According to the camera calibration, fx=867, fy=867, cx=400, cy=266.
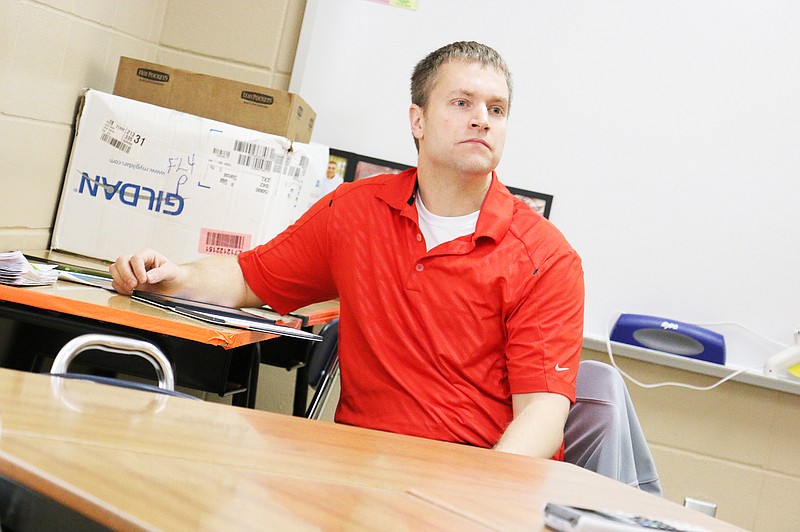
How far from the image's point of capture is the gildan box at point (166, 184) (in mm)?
2320

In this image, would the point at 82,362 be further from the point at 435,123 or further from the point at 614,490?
the point at 614,490

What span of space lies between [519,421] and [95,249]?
4.43ft

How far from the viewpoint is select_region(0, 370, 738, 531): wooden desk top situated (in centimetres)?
63

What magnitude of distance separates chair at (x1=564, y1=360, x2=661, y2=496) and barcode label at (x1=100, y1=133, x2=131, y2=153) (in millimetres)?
1377

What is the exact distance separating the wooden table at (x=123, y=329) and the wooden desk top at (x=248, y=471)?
58 cm

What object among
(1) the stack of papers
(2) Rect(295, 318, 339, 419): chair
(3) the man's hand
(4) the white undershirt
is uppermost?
(4) the white undershirt

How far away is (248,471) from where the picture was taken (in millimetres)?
769

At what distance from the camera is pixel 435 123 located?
1888 millimetres

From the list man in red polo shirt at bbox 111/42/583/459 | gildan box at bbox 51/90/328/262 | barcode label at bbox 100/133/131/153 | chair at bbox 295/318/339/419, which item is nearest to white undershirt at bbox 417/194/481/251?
man in red polo shirt at bbox 111/42/583/459

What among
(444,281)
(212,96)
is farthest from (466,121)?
(212,96)

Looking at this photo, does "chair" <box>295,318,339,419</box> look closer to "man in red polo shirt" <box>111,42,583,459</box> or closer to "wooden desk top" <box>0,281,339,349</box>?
"man in red polo shirt" <box>111,42,583,459</box>

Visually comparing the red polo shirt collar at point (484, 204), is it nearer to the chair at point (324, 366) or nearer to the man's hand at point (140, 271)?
the chair at point (324, 366)

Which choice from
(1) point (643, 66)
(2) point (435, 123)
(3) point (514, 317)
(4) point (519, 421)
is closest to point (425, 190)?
(2) point (435, 123)

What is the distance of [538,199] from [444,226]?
1067 mm
